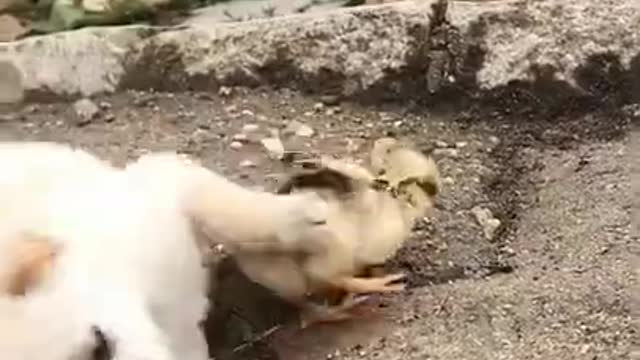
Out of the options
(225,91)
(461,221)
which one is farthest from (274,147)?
(461,221)

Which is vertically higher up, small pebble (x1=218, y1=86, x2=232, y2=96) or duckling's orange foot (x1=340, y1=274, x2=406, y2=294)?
small pebble (x1=218, y1=86, x2=232, y2=96)

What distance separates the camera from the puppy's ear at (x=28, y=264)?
1.58 m

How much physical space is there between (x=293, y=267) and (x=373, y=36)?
523 mm

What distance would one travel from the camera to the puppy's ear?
A: 1585 millimetres

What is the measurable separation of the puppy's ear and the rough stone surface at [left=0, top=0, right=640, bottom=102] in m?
0.69

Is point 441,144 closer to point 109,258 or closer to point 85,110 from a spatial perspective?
point 85,110

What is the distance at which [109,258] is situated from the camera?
5.36ft

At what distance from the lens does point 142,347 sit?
1.55 metres

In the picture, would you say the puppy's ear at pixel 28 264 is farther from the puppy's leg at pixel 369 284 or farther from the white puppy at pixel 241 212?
the puppy's leg at pixel 369 284

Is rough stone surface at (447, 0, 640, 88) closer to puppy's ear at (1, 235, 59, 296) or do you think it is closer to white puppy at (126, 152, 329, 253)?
white puppy at (126, 152, 329, 253)

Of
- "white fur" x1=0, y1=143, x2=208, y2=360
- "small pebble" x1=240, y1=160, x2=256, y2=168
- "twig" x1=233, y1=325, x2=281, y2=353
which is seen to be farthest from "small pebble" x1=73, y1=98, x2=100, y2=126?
"twig" x1=233, y1=325, x2=281, y2=353

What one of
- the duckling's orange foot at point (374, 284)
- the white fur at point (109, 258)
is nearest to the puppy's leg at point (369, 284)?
the duckling's orange foot at point (374, 284)

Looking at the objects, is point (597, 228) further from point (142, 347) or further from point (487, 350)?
point (142, 347)

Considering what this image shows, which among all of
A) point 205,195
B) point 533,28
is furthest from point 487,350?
point 533,28
